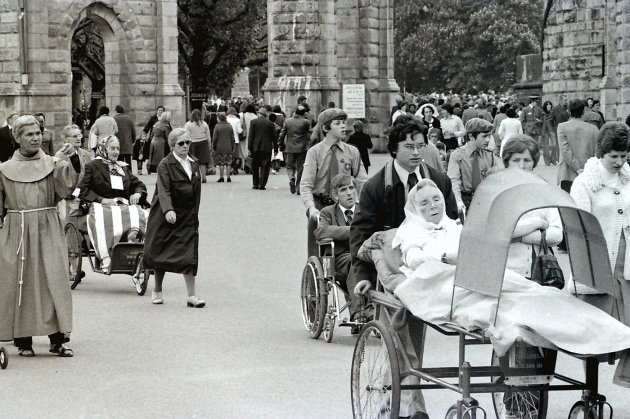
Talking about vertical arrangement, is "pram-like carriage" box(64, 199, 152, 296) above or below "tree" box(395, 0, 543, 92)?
below

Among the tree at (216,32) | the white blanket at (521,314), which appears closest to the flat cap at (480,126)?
the white blanket at (521,314)

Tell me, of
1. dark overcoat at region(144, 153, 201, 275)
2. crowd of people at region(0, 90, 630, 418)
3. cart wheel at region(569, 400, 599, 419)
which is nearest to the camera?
cart wheel at region(569, 400, 599, 419)

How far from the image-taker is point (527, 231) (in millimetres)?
7836

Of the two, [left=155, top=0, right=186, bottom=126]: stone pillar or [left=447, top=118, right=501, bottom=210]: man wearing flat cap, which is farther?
[left=155, top=0, right=186, bottom=126]: stone pillar

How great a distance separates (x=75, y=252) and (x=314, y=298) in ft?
13.2

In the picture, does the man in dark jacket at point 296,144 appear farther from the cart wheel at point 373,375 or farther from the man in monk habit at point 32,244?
the cart wheel at point 373,375

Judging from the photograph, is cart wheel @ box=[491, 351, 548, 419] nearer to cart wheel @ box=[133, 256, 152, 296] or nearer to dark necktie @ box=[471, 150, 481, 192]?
dark necktie @ box=[471, 150, 481, 192]

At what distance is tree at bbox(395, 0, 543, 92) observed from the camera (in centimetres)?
7669

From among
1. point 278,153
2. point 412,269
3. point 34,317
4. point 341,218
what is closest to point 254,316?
point 341,218

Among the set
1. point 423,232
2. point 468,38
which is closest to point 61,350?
point 423,232

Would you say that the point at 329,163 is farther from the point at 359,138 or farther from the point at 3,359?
the point at 359,138

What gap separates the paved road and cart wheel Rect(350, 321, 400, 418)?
68 centimetres

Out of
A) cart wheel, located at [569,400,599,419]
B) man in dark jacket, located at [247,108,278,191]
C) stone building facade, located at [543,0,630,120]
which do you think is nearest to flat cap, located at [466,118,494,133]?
cart wheel, located at [569,400,599,419]

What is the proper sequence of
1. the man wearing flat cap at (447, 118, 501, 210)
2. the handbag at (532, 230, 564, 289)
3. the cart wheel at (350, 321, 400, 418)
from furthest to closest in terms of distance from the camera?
the man wearing flat cap at (447, 118, 501, 210) → the handbag at (532, 230, 564, 289) → the cart wheel at (350, 321, 400, 418)
